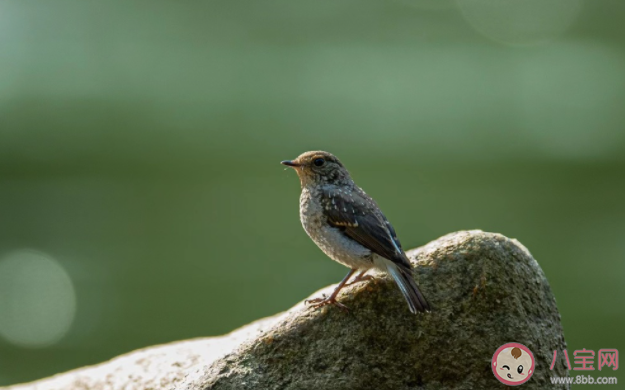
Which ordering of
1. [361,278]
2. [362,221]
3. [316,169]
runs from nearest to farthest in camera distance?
[361,278] < [362,221] < [316,169]

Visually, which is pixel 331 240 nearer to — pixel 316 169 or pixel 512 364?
pixel 316 169

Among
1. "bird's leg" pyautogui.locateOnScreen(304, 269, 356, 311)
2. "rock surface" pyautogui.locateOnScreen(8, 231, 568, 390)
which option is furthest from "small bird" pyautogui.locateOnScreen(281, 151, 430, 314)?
"rock surface" pyautogui.locateOnScreen(8, 231, 568, 390)

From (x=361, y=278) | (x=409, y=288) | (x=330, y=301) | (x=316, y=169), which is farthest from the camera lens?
(x=316, y=169)

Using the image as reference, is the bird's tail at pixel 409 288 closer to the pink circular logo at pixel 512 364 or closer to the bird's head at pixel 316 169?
the pink circular logo at pixel 512 364

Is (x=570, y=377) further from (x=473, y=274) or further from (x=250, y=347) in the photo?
(x=250, y=347)

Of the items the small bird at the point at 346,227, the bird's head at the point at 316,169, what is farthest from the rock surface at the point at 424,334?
the bird's head at the point at 316,169

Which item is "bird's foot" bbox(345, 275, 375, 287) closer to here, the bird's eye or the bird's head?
the bird's head

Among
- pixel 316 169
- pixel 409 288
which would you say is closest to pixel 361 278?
pixel 409 288

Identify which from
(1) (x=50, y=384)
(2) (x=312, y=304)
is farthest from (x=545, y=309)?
(1) (x=50, y=384)
